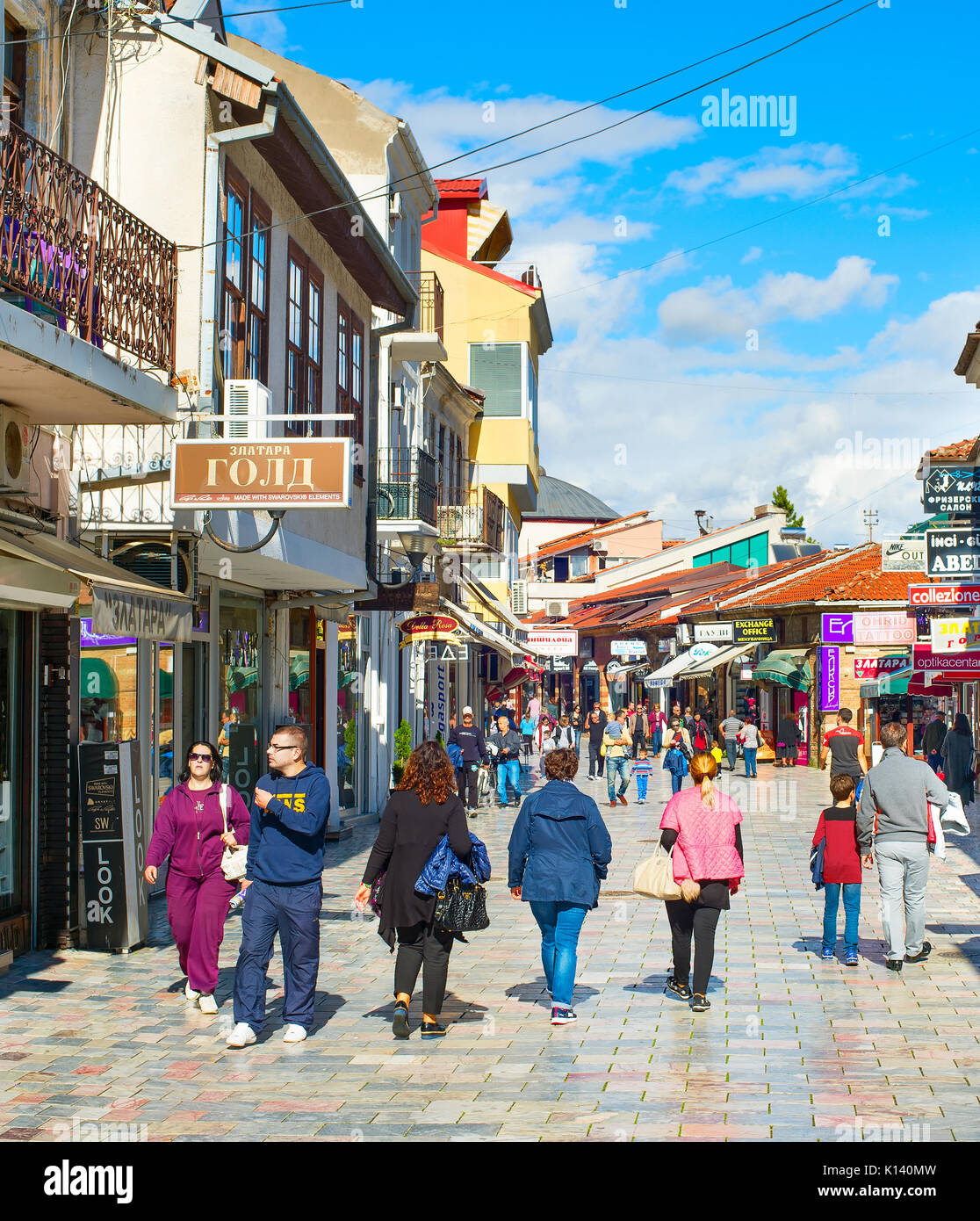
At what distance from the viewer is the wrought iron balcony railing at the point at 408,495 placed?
21.5m

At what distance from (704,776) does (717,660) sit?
117ft

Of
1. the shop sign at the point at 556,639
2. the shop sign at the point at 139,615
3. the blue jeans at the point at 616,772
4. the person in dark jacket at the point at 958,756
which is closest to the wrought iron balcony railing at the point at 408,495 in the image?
the blue jeans at the point at 616,772

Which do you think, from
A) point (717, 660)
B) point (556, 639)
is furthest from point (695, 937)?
point (717, 660)

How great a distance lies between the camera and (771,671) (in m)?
39.0

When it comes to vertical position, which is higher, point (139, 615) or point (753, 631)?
point (753, 631)

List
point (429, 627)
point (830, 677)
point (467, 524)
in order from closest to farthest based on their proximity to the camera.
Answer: point (429, 627) < point (467, 524) < point (830, 677)

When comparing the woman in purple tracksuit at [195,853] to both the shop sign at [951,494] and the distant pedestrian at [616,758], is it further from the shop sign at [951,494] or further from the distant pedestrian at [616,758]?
the distant pedestrian at [616,758]

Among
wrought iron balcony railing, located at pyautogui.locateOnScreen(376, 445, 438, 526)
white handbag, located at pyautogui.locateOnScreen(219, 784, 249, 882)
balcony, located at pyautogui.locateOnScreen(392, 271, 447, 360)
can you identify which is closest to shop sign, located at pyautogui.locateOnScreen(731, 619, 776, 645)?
balcony, located at pyautogui.locateOnScreen(392, 271, 447, 360)

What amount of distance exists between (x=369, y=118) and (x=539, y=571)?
55091 mm

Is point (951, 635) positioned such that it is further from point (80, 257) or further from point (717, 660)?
point (717, 660)

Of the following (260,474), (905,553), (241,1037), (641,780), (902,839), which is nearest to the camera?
(241,1037)

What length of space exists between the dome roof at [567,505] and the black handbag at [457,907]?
258 feet

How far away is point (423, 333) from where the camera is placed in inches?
949

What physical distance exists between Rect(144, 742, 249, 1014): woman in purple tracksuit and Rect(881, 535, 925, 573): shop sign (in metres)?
14.4
